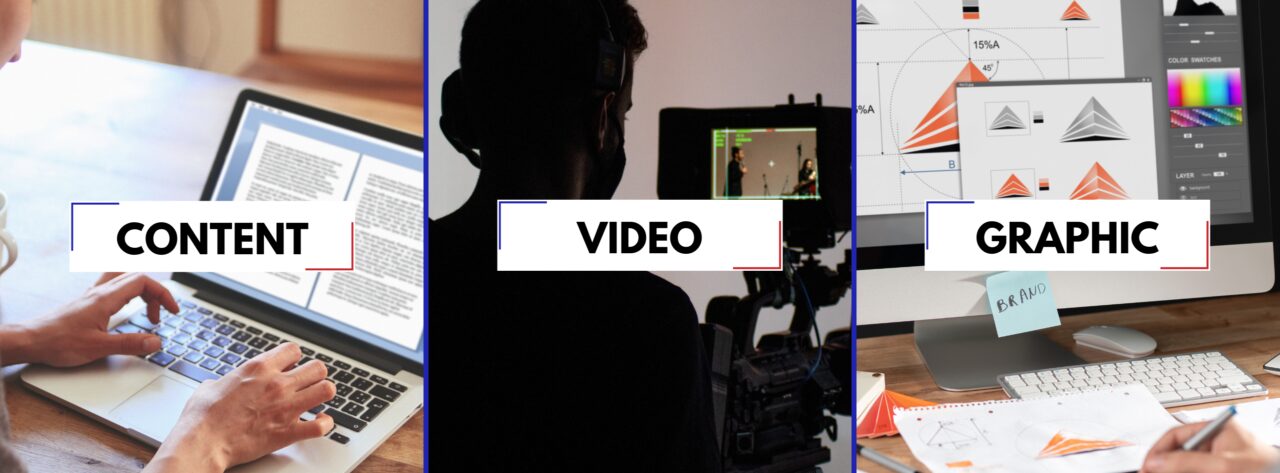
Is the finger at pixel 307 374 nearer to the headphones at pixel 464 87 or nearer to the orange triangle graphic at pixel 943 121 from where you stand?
the headphones at pixel 464 87

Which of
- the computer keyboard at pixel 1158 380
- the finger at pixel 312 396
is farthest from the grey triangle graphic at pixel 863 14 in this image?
the finger at pixel 312 396

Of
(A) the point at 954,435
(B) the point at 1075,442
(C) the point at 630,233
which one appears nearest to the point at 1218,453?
(B) the point at 1075,442

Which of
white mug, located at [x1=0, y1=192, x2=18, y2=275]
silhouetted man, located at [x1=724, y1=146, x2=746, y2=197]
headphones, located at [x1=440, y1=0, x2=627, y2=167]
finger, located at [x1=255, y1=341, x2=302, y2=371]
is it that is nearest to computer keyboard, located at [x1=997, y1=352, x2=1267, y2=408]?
silhouetted man, located at [x1=724, y1=146, x2=746, y2=197]

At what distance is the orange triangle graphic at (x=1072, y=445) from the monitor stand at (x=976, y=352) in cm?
16

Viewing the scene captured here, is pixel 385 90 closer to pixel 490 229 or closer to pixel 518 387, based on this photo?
pixel 490 229

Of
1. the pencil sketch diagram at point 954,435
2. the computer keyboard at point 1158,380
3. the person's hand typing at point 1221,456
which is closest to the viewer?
the person's hand typing at point 1221,456

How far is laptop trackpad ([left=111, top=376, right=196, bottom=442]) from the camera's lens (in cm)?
99

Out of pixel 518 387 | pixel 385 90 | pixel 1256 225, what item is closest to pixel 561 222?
pixel 518 387

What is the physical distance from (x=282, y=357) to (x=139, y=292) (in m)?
0.18

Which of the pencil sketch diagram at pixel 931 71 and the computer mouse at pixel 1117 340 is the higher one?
the pencil sketch diagram at pixel 931 71

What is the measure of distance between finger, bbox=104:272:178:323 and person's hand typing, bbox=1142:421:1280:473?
1.02 m

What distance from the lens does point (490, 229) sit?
996 millimetres

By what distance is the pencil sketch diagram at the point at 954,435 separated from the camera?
93 cm

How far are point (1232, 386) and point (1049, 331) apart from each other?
252mm
